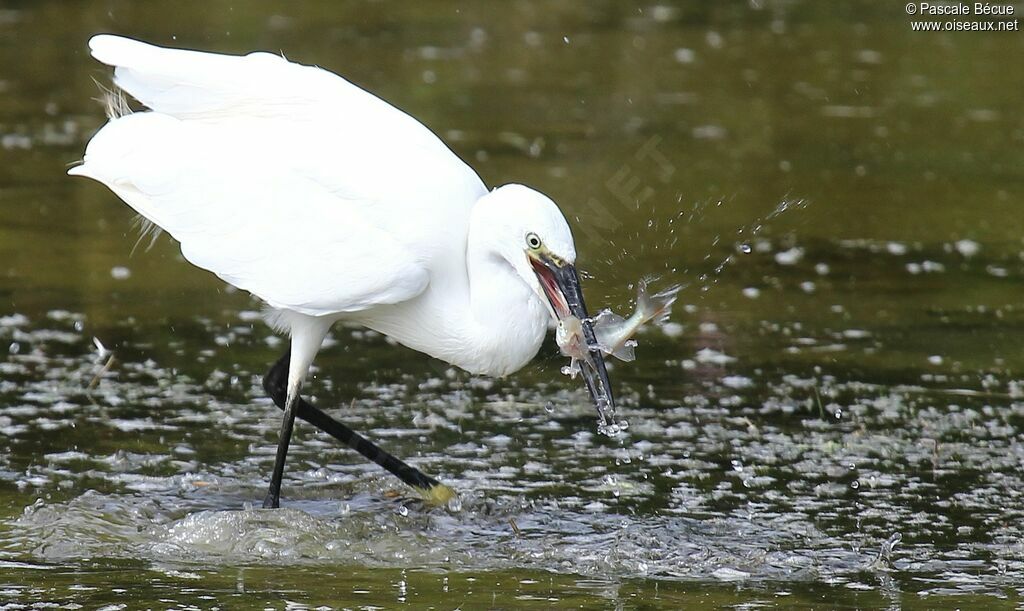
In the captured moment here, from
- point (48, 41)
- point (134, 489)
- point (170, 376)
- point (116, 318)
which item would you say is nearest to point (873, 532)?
point (134, 489)

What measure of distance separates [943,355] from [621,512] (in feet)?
8.11

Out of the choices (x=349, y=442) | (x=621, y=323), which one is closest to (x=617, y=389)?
(x=349, y=442)

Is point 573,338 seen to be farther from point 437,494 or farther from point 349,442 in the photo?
point 349,442

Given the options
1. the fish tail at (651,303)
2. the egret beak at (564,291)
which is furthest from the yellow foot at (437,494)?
the fish tail at (651,303)

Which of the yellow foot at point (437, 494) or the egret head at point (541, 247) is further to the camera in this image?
the yellow foot at point (437, 494)

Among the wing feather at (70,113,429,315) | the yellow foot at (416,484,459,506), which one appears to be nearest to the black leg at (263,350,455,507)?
the yellow foot at (416,484,459,506)

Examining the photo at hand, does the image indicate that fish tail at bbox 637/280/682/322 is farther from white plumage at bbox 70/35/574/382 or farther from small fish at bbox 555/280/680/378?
white plumage at bbox 70/35/574/382

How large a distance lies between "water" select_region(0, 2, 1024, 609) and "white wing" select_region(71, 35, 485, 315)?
0.87 meters

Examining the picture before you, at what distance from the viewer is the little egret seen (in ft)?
17.3

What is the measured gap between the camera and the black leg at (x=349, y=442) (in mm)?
5664

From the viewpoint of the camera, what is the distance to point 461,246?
5.38m

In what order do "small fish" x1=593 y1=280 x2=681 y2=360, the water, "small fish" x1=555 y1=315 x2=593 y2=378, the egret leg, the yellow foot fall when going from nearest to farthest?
the water, "small fish" x1=555 y1=315 x2=593 y2=378, "small fish" x1=593 y1=280 x2=681 y2=360, the egret leg, the yellow foot

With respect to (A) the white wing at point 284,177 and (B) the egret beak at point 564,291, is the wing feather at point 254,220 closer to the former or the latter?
(A) the white wing at point 284,177

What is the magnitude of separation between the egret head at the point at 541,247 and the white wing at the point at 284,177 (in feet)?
0.87
